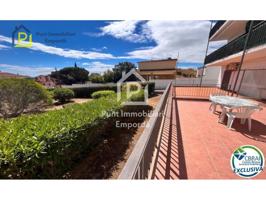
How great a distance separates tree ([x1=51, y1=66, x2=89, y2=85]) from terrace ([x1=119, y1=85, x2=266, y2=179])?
1810 centimetres

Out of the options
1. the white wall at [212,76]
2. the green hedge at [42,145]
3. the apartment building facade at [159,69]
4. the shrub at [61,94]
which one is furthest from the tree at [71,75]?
the green hedge at [42,145]

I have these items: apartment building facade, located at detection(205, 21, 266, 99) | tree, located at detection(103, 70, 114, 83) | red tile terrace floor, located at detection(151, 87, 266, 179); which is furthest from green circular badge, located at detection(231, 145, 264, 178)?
tree, located at detection(103, 70, 114, 83)

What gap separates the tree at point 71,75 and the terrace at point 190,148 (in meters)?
18.1

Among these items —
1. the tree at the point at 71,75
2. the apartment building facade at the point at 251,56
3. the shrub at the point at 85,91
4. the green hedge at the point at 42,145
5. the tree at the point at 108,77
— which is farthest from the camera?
the tree at the point at 108,77

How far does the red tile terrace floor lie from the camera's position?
2551 millimetres

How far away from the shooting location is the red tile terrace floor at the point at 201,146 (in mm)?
2551

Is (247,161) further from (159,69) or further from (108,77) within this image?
(159,69)

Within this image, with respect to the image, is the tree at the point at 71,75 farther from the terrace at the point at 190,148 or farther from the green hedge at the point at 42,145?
the terrace at the point at 190,148

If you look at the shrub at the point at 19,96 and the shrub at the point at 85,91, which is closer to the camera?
the shrub at the point at 19,96
